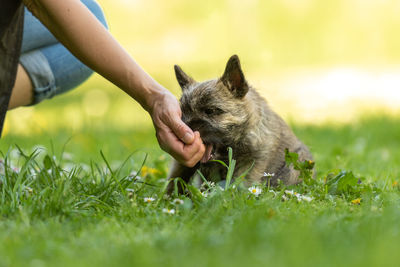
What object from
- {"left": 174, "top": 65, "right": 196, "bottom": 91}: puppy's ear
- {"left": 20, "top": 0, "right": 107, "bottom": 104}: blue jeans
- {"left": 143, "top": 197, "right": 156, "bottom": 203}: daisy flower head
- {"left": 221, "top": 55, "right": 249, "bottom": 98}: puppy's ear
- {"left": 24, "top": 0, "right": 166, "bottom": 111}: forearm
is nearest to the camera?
{"left": 24, "top": 0, "right": 166, "bottom": 111}: forearm

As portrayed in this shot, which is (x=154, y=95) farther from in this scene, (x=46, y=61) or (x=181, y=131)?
(x=46, y=61)

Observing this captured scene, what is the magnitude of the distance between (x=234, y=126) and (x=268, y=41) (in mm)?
8276

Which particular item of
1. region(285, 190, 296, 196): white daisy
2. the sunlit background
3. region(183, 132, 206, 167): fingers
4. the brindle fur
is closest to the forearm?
region(183, 132, 206, 167): fingers

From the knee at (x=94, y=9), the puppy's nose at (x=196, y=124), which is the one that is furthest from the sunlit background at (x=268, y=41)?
the puppy's nose at (x=196, y=124)

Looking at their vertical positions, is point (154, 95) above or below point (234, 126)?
above

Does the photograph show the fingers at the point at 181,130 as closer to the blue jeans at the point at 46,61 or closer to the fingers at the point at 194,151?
the fingers at the point at 194,151

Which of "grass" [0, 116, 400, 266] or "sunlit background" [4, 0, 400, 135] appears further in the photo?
"sunlit background" [4, 0, 400, 135]

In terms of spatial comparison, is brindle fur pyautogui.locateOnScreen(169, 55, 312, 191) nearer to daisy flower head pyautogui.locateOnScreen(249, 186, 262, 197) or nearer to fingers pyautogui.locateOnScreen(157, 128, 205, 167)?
fingers pyautogui.locateOnScreen(157, 128, 205, 167)

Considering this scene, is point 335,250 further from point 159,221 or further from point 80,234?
point 80,234

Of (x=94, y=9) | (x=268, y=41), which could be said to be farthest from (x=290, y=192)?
(x=268, y=41)

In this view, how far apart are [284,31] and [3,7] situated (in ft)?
30.4

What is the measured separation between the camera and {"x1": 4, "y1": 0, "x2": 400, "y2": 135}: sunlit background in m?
10.1

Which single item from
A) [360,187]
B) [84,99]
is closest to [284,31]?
[84,99]

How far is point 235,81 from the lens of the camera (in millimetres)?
3494
